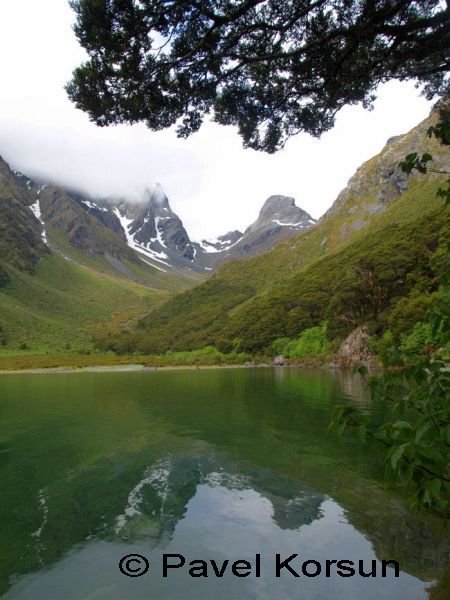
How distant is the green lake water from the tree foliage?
1031cm

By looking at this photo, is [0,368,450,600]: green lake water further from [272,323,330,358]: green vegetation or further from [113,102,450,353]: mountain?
[272,323,330,358]: green vegetation

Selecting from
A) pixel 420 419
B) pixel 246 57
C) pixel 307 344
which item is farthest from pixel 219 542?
pixel 307 344

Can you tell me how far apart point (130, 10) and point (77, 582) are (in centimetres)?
1145

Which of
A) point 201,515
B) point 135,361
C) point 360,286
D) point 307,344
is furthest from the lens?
point 135,361

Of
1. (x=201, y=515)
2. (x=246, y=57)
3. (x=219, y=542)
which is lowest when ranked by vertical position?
(x=201, y=515)

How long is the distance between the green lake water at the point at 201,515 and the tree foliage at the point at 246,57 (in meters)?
10.3

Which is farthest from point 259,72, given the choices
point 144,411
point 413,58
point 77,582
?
point 144,411

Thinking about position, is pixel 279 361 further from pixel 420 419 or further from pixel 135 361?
pixel 420 419

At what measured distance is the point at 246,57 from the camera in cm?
1054

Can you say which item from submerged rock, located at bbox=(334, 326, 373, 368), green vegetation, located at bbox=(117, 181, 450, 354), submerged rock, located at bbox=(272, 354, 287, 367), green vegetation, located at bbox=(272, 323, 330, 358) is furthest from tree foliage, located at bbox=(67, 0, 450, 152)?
submerged rock, located at bbox=(272, 354, 287, 367)

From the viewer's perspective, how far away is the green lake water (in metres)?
8.38

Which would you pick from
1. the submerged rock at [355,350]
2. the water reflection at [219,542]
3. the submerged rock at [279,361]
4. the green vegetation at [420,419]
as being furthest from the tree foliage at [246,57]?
the submerged rock at [279,361]

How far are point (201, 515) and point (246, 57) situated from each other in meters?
11.9

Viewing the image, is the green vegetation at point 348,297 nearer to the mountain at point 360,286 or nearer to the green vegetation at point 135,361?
the mountain at point 360,286
